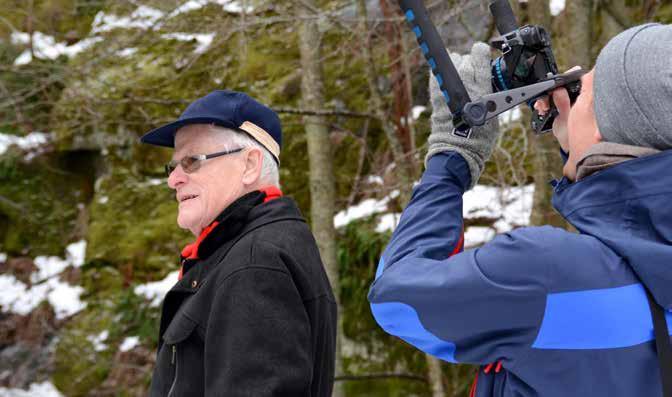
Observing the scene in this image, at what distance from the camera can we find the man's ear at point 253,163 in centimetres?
218

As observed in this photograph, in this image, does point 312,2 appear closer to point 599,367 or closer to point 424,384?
point 424,384

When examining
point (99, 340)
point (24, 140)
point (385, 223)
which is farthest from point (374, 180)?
point (24, 140)

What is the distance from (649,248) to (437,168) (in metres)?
0.48

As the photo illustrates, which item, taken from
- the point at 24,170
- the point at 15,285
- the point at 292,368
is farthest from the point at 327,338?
the point at 24,170

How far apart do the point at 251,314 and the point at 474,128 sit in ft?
2.59

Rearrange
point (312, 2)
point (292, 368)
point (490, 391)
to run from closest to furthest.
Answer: point (490, 391)
point (292, 368)
point (312, 2)

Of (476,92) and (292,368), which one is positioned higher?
(476,92)

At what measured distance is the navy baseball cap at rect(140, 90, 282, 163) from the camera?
7.04ft

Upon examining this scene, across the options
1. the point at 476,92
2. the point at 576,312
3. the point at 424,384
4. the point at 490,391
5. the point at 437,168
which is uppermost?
the point at 476,92

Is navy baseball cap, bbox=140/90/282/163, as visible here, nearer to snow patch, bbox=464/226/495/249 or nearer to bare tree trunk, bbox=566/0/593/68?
bare tree trunk, bbox=566/0/593/68

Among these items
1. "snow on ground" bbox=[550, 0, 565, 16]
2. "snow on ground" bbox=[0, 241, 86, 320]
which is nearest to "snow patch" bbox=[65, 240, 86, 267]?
"snow on ground" bbox=[0, 241, 86, 320]

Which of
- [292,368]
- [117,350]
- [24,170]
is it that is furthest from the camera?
[24,170]

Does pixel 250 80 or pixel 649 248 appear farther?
pixel 250 80

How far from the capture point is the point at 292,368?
5.83 ft
